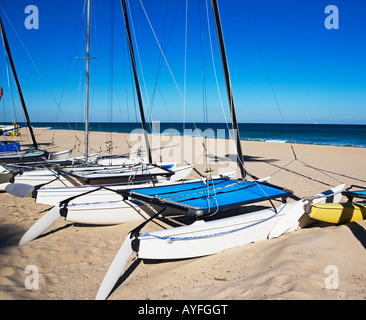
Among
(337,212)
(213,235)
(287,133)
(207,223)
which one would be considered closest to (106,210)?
(207,223)

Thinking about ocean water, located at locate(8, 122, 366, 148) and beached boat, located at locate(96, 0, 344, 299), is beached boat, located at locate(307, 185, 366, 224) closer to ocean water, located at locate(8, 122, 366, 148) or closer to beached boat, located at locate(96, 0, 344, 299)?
beached boat, located at locate(96, 0, 344, 299)

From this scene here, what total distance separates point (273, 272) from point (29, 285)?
330 cm

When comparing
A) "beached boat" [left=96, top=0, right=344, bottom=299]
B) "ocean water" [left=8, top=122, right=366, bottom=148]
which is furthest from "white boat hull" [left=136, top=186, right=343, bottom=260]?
"ocean water" [left=8, top=122, right=366, bottom=148]

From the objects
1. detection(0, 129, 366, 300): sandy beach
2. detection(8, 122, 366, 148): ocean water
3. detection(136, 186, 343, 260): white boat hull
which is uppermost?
detection(8, 122, 366, 148): ocean water

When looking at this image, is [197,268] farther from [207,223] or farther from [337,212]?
[337,212]

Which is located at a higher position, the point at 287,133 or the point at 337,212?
the point at 287,133

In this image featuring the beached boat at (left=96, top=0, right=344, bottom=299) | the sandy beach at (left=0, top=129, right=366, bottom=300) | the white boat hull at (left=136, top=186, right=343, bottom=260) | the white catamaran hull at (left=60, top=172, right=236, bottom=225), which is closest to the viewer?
the sandy beach at (left=0, top=129, right=366, bottom=300)

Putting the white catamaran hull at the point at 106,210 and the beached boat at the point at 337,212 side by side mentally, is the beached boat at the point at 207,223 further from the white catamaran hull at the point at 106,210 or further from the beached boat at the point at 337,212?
the white catamaran hull at the point at 106,210

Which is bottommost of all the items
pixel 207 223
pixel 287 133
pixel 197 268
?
pixel 197 268

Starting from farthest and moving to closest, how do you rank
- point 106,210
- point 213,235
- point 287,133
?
point 287,133, point 106,210, point 213,235

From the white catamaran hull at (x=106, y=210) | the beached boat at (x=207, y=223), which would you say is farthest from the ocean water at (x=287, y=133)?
the beached boat at (x=207, y=223)

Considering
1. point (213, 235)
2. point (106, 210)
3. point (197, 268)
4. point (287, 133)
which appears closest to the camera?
point (197, 268)

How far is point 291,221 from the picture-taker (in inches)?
213
